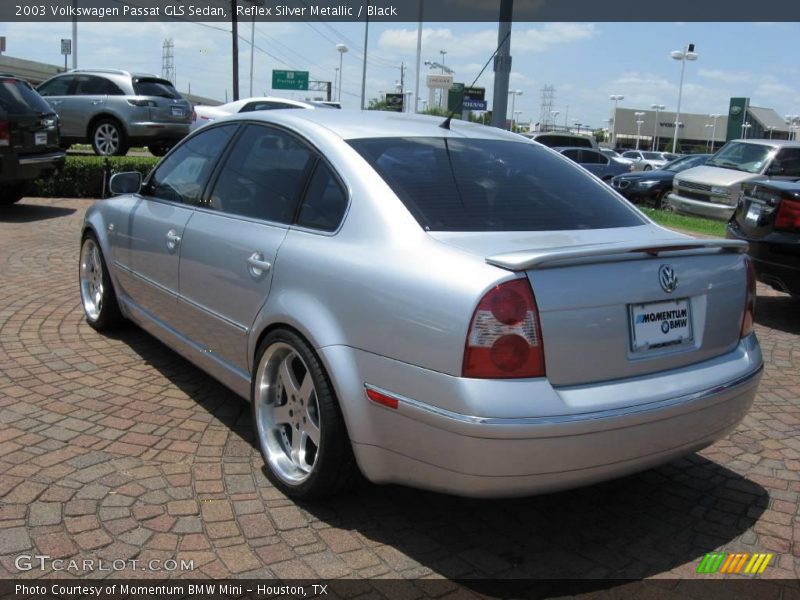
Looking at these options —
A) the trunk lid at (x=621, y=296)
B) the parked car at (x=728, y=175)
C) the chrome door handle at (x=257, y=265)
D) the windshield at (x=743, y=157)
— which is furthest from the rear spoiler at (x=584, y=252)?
the windshield at (x=743, y=157)

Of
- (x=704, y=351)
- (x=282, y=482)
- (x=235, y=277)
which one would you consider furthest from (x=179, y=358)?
(x=704, y=351)

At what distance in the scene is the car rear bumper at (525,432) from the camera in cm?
255

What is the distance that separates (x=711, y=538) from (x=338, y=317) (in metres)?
1.79

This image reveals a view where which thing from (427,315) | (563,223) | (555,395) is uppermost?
(563,223)

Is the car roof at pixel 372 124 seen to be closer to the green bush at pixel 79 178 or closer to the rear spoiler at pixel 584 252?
the rear spoiler at pixel 584 252

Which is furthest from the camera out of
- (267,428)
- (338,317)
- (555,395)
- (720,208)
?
(720,208)

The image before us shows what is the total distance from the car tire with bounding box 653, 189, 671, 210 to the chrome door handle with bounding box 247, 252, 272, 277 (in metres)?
15.3

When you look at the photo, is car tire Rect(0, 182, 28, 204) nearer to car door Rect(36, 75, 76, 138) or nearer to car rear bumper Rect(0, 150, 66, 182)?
car rear bumper Rect(0, 150, 66, 182)

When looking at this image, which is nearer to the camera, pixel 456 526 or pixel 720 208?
pixel 456 526

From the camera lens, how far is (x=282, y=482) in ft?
10.8

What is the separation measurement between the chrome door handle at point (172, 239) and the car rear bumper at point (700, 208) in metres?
11.8

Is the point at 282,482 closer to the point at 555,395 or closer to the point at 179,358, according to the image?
the point at 555,395

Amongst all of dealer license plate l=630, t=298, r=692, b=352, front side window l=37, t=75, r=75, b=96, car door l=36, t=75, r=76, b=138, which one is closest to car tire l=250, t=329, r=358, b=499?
dealer license plate l=630, t=298, r=692, b=352

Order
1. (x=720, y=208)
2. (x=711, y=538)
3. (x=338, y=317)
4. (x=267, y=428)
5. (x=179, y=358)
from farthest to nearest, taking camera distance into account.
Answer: (x=720, y=208)
(x=179, y=358)
(x=267, y=428)
(x=711, y=538)
(x=338, y=317)
